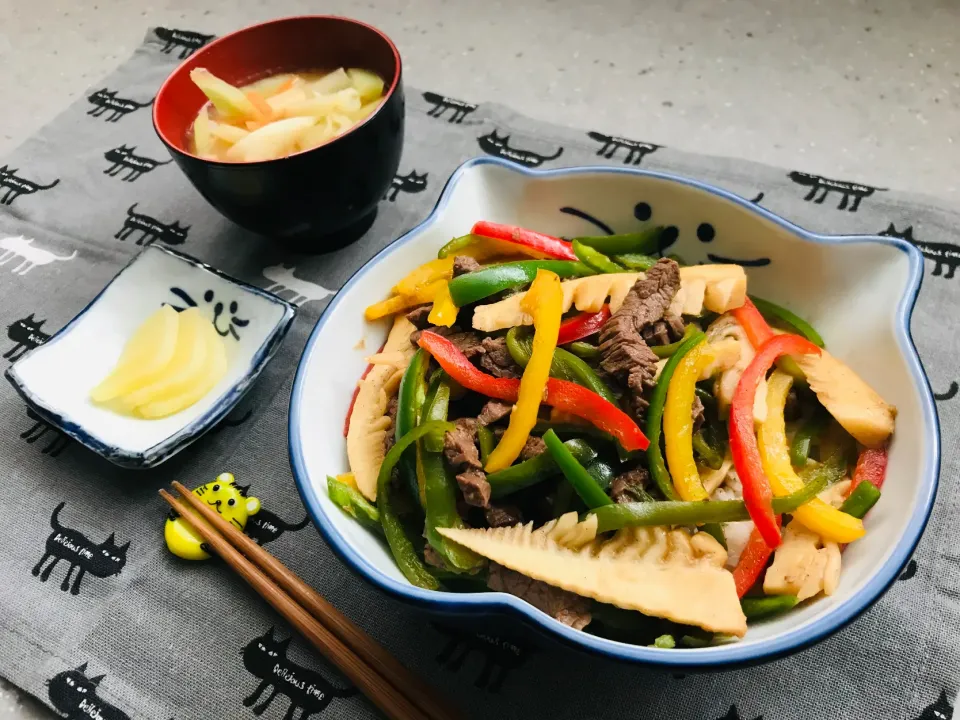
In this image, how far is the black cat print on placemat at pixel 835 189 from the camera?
1747mm

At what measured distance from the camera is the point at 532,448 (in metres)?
1.02

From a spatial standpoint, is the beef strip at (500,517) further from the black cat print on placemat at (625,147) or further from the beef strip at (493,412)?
the black cat print on placemat at (625,147)

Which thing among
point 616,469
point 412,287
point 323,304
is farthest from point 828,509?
point 323,304

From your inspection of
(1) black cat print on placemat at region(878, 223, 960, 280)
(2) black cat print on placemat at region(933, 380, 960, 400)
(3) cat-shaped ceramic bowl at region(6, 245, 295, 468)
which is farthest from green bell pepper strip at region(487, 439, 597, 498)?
(1) black cat print on placemat at region(878, 223, 960, 280)

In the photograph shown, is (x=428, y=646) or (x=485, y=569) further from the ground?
(x=485, y=569)

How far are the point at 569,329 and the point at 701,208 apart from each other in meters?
0.39

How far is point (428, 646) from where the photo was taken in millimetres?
1142

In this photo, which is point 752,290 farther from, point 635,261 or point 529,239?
point 529,239

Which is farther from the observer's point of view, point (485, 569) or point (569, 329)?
point (569, 329)

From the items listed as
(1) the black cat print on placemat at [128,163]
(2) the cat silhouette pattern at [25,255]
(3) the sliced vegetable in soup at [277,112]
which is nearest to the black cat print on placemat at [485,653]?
(3) the sliced vegetable in soup at [277,112]

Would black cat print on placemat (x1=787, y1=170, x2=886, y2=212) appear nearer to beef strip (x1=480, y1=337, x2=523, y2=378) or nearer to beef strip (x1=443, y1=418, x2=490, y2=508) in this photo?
beef strip (x1=480, y1=337, x2=523, y2=378)

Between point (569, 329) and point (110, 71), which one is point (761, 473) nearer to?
point (569, 329)

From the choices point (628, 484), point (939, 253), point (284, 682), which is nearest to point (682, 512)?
point (628, 484)

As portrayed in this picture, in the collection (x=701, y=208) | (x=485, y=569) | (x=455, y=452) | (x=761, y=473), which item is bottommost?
(x=485, y=569)
